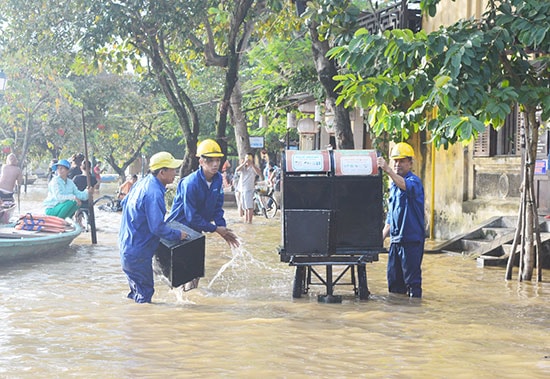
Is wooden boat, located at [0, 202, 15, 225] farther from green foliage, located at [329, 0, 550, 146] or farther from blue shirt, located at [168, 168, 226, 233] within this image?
green foliage, located at [329, 0, 550, 146]

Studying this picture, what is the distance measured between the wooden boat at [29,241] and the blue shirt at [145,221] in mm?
4421

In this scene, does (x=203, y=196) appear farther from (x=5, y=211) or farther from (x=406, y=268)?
(x=5, y=211)

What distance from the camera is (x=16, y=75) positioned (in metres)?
29.2

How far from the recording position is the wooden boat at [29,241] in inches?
481

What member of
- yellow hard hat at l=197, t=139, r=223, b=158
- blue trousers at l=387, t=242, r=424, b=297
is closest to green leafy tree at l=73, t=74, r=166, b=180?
yellow hard hat at l=197, t=139, r=223, b=158

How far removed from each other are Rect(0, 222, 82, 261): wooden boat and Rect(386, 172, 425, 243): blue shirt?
6.04m

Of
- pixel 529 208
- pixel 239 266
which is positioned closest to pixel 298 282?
pixel 529 208

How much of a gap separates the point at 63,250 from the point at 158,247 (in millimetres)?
6555

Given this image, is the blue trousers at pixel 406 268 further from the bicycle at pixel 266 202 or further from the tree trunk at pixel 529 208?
the bicycle at pixel 266 202

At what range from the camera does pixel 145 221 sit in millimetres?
8227

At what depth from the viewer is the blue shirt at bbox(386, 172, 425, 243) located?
360 inches

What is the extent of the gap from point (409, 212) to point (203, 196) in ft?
7.65

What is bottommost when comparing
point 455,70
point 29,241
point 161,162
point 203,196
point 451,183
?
point 29,241

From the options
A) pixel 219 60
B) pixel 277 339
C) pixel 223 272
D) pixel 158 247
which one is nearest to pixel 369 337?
pixel 277 339
